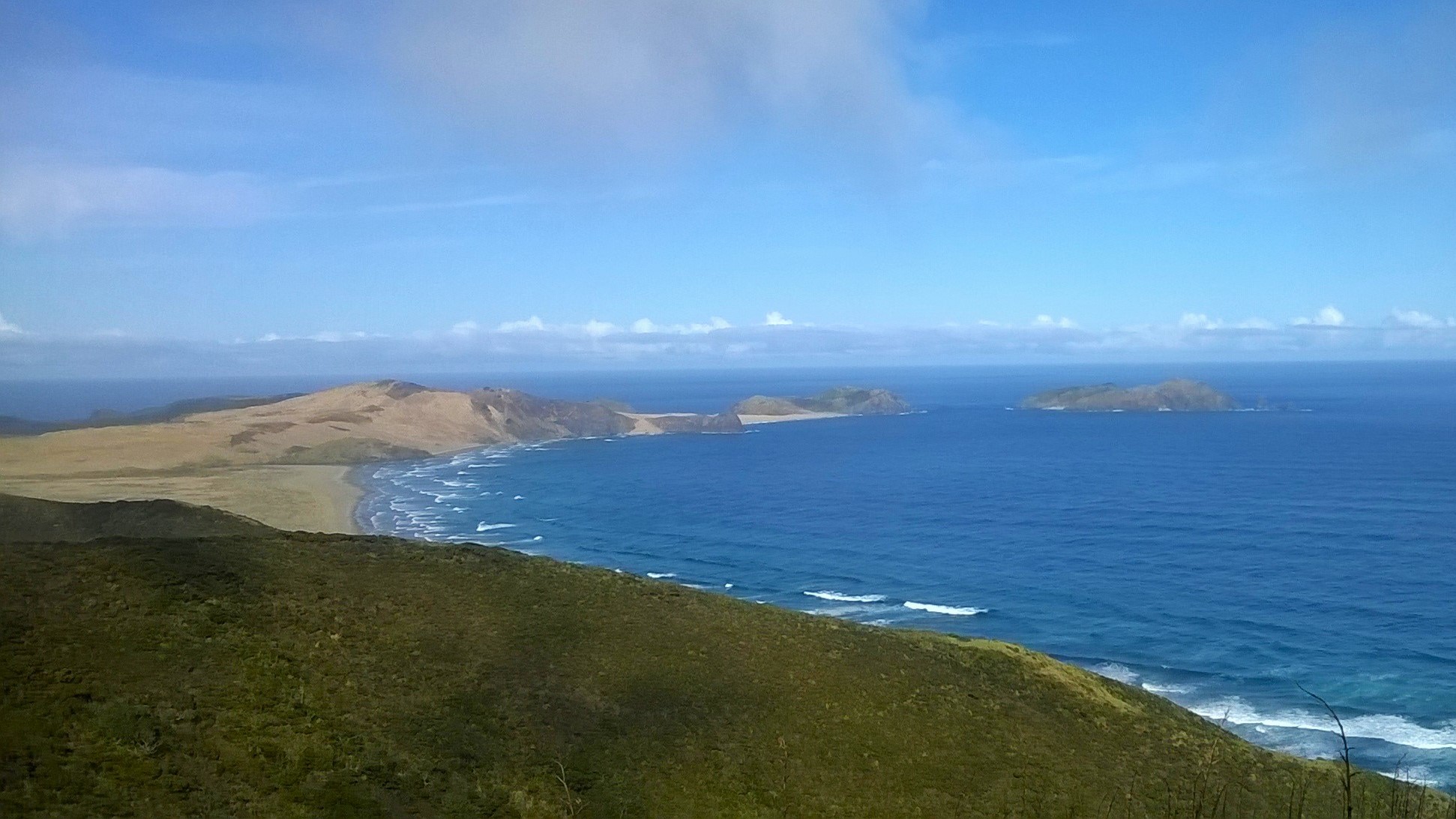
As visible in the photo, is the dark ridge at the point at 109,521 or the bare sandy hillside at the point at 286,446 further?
the bare sandy hillside at the point at 286,446

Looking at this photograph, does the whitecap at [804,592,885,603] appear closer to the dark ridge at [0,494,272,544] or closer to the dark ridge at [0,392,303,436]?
the dark ridge at [0,494,272,544]

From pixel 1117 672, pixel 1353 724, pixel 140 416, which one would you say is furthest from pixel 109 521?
pixel 140 416

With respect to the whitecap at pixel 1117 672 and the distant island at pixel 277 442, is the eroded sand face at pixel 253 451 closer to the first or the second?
the distant island at pixel 277 442

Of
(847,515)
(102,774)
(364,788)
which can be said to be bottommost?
(847,515)

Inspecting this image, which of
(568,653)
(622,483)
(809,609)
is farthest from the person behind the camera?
(622,483)

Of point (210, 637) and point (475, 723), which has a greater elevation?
point (210, 637)

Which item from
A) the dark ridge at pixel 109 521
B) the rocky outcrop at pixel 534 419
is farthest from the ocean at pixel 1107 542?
the rocky outcrop at pixel 534 419

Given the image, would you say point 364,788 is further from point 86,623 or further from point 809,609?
point 809,609

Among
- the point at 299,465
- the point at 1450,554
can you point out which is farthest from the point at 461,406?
the point at 1450,554
